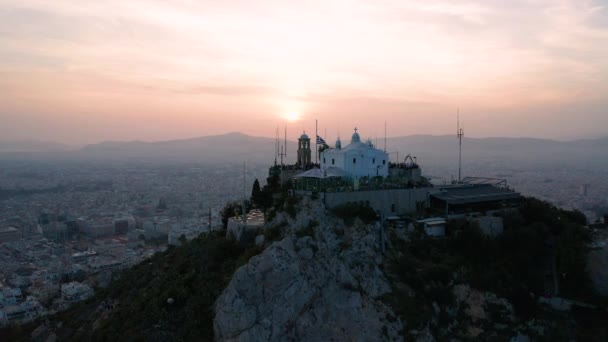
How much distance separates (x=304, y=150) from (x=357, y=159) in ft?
21.1

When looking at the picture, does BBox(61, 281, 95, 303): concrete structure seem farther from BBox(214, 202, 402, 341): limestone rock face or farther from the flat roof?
the flat roof

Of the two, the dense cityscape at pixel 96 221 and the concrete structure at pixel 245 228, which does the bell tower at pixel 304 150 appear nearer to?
the concrete structure at pixel 245 228

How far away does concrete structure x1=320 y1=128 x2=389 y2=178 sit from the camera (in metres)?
28.5

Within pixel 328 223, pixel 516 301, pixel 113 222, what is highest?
pixel 328 223

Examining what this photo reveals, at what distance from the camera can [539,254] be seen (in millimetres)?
24812

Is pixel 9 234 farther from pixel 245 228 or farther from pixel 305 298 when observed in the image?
pixel 305 298

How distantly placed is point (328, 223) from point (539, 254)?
1223 centimetres

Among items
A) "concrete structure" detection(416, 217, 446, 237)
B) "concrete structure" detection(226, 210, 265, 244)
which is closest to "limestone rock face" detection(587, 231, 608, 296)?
"concrete structure" detection(416, 217, 446, 237)

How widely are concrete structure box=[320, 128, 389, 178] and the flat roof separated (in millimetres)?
4025

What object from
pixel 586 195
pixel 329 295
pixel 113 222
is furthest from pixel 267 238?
pixel 586 195

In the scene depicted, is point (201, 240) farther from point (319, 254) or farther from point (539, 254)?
point (539, 254)

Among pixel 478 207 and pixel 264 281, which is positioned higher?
pixel 478 207

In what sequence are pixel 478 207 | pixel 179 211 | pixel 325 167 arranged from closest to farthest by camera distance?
pixel 478 207 → pixel 325 167 → pixel 179 211

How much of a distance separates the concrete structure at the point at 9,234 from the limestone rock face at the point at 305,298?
66.1 m
